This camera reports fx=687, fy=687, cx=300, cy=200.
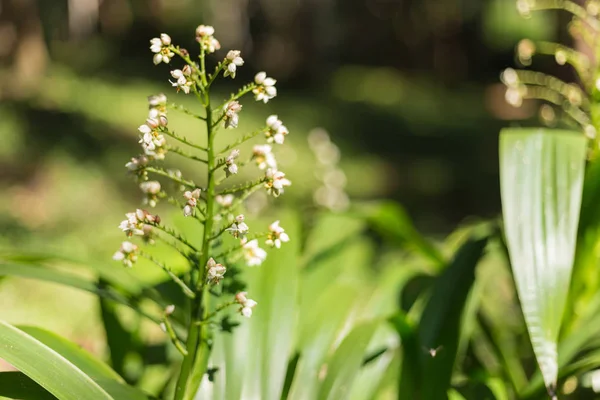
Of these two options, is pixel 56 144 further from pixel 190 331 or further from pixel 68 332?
pixel 190 331

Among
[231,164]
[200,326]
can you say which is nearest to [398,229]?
[200,326]

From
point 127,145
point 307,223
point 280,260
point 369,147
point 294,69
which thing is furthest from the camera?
point 294,69

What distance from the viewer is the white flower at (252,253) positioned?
1.08 meters

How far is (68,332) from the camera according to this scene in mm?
3131

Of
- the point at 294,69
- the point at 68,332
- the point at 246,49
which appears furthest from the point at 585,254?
the point at 246,49

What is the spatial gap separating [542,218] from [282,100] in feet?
27.5

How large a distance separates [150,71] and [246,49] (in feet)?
7.69

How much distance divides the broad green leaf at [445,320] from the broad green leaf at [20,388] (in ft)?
2.26

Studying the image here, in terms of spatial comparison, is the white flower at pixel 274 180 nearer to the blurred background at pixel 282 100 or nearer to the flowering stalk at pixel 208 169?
the flowering stalk at pixel 208 169

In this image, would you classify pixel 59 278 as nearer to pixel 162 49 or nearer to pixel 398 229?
pixel 162 49

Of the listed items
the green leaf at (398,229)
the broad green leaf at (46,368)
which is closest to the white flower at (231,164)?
the broad green leaf at (46,368)

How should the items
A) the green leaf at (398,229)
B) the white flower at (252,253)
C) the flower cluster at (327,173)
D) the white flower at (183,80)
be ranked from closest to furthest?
the white flower at (183,80)
the white flower at (252,253)
the green leaf at (398,229)
the flower cluster at (327,173)

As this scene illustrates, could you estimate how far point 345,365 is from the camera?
125 cm

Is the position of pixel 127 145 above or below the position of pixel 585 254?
above
